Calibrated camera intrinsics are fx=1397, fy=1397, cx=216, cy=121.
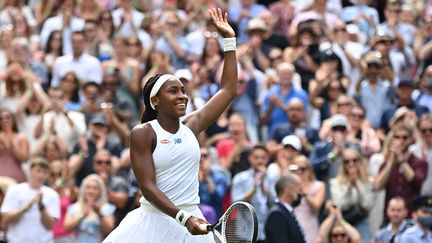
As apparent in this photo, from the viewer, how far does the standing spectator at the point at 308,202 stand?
14.4 metres

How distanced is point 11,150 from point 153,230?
21.3 ft

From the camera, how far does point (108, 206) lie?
14609mm

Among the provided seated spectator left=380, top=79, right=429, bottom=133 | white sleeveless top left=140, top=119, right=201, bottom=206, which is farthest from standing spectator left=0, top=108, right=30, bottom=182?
white sleeveless top left=140, top=119, right=201, bottom=206

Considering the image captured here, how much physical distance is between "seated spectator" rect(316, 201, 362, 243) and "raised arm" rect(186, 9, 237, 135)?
4105mm

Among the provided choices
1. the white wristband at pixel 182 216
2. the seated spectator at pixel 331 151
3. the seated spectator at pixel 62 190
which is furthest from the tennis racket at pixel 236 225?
the seated spectator at pixel 331 151

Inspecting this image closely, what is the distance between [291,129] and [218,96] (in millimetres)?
6277

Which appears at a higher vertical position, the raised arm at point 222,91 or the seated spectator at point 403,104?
the raised arm at point 222,91

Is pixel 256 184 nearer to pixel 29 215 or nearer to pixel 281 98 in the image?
pixel 29 215

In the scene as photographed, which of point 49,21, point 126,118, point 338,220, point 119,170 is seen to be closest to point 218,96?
point 338,220

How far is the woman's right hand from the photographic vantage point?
29.7 ft

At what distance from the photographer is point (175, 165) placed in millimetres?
9594

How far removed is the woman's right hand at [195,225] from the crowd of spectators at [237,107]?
4.98 metres

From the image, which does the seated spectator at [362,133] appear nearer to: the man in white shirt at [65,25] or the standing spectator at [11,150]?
the standing spectator at [11,150]

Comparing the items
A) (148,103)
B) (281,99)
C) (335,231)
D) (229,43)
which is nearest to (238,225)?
(148,103)
